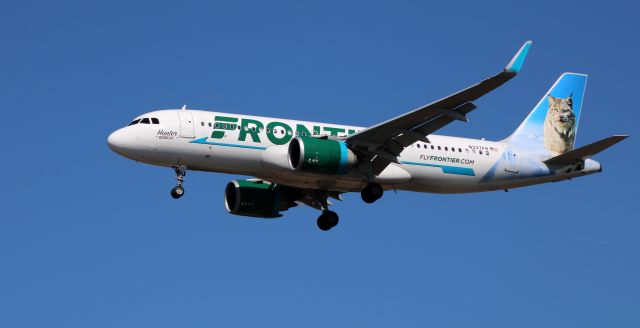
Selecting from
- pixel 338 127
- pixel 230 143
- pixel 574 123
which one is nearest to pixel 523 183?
pixel 574 123

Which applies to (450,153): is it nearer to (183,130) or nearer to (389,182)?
(389,182)

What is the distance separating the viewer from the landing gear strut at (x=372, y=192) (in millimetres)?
47406

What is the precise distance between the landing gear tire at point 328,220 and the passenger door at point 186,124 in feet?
27.4

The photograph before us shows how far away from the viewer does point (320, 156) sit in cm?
4541

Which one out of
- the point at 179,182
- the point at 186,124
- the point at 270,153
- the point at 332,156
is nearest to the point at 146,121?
the point at 186,124

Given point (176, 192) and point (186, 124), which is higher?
point (186, 124)

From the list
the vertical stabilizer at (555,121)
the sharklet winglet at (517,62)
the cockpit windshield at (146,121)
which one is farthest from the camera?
the vertical stabilizer at (555,121)

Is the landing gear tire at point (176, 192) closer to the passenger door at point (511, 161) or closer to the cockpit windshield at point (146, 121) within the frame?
the cockpit windshield at point (146, 121)

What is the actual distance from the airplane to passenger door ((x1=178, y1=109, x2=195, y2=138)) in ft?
0.13

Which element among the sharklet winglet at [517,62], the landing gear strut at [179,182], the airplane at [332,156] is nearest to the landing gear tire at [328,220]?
the airplane at [332,156]

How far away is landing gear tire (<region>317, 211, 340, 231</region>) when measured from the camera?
168 feet

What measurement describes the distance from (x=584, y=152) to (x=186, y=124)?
56.7 feet

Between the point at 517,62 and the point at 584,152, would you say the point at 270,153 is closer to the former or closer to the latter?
the point at 517,62

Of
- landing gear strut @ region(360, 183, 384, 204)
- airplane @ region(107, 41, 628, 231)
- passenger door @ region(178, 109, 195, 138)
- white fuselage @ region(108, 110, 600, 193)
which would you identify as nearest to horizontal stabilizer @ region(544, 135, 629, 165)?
airplane @ region(107, 41, 628, 231)
